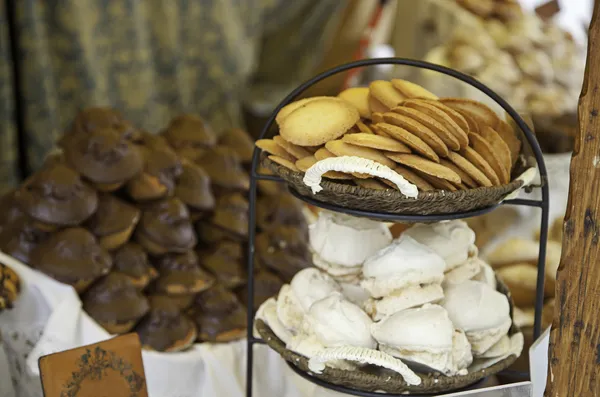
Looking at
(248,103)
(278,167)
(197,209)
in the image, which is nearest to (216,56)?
(248,103)

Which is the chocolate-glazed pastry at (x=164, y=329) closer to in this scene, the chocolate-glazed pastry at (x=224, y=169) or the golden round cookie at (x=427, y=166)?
the chocolate-glazed pastry at (x=224, y=169)


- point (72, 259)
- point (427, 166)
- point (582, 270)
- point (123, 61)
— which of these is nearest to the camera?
point (582, 270)

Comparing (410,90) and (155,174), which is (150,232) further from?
(410,90)

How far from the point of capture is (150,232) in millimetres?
1505

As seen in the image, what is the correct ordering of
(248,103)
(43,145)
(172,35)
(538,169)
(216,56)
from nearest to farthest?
1. (538,169)
2. (43,145)
3. (172,35)
4. (216,56)
5. (248,103)

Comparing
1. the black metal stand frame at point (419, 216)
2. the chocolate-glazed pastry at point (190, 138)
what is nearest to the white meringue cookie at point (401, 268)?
Answer: the black metal stand frame at point (419, 216)

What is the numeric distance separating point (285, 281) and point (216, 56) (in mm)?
1742

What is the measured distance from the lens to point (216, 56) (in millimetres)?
3127

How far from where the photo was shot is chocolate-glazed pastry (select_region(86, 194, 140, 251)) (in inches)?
57.3

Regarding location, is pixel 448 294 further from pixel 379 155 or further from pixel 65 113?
pixel 65 113

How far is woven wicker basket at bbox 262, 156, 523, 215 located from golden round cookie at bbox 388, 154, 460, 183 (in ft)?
0.07

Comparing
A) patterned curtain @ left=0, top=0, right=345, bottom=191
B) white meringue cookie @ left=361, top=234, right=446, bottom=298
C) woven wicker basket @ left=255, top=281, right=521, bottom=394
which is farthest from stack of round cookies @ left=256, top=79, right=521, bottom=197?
patterned curtain @ left=0, top=0, right=345, bottom=191

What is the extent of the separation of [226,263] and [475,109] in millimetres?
755

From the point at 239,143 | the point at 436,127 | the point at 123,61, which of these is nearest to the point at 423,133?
the point at 436,127
